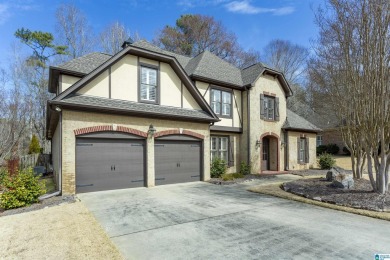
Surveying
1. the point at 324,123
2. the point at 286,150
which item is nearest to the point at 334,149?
the point at 324,123

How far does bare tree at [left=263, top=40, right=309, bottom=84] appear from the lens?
114 ft

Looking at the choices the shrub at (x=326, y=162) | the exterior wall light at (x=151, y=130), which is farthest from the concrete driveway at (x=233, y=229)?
the shrub at (x=326, y=162)

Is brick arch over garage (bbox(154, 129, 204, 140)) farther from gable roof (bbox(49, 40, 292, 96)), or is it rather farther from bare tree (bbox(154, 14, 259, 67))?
bare tree (bbox(154, 14, 259, 67))

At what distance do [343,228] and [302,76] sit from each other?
110 feet

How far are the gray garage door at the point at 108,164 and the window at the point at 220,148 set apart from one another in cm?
520

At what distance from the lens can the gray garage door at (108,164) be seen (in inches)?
354

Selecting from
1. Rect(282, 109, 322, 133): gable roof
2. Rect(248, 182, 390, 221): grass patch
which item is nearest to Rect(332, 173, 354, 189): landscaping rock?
Rect(248, 182, 390, 221): grass patch

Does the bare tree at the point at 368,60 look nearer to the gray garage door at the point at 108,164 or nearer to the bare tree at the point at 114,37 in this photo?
the gray garage door at the point at 108,164

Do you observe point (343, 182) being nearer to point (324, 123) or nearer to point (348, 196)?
point (348, 196)

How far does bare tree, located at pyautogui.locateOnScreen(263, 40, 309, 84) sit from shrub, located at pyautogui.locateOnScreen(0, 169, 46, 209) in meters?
35.4

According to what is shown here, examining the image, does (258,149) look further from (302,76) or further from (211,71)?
(302,76)

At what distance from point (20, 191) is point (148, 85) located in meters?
6.71

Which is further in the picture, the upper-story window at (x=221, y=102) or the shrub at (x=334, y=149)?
the shrub at (x=334, y=149)

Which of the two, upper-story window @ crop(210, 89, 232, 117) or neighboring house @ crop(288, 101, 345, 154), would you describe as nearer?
upper-story window @ crop(210, 89, 232, 117)
